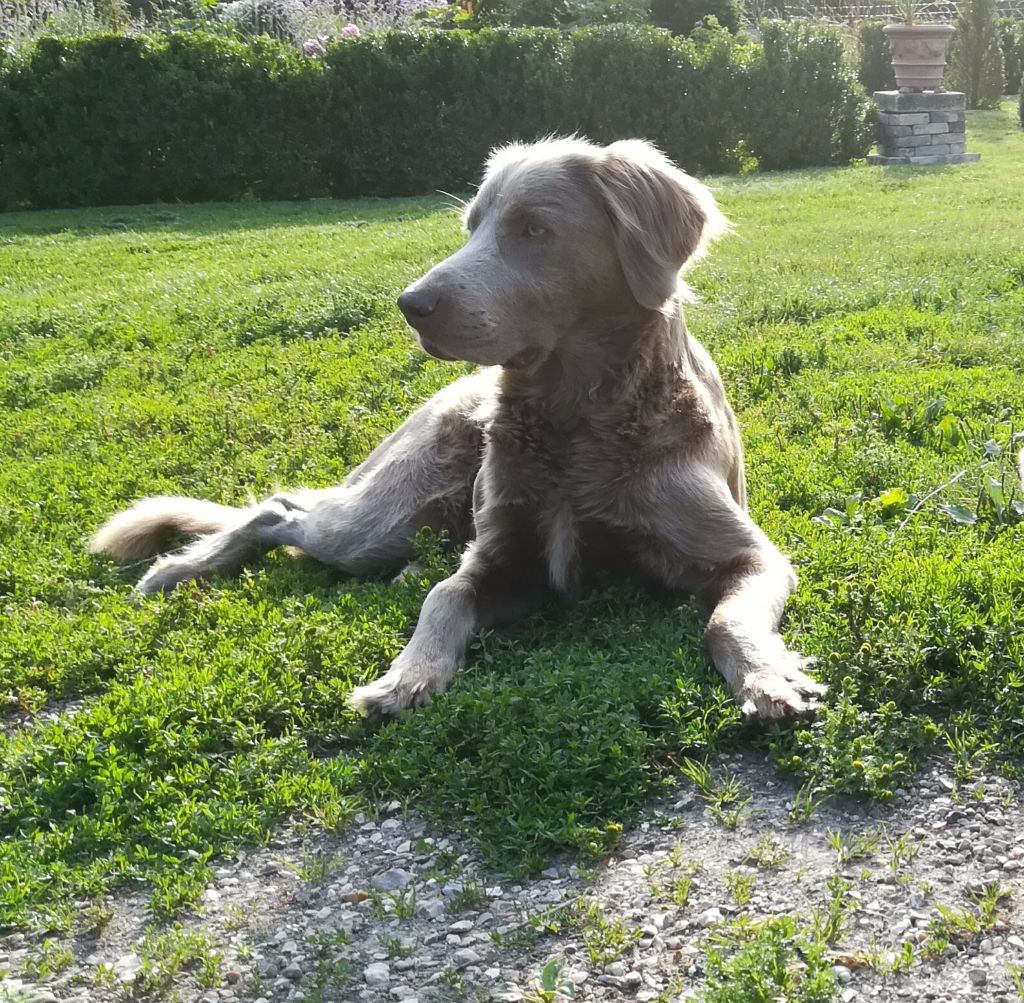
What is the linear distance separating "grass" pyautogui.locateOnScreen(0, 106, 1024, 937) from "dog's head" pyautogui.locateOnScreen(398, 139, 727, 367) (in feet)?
3.29

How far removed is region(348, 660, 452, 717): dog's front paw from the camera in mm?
3650

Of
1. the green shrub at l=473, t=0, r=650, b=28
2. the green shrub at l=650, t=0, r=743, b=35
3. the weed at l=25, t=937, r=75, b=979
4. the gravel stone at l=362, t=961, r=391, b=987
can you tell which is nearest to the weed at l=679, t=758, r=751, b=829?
the gravel stone at l=362, t=961, r=391, b=987

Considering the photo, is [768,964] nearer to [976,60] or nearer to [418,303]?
[418,303]

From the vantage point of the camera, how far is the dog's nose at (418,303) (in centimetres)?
402

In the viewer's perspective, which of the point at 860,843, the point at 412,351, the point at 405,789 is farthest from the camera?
the point at 412,351

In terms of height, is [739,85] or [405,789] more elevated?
[739,85]

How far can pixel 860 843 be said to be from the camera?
2.93 m

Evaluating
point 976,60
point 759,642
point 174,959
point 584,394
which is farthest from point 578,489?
point 976,60

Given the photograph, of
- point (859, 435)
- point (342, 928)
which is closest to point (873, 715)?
point (342, 928)

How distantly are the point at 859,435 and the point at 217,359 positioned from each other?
444cm

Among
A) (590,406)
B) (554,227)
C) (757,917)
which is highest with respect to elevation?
(554,227)

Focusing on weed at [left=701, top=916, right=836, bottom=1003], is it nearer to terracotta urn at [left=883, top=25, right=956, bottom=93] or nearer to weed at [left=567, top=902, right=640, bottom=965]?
weed at [left=567, top=902, right=640, bottom=965]

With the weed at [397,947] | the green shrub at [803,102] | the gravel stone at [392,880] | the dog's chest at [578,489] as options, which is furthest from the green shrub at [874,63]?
the weed at [397,947]

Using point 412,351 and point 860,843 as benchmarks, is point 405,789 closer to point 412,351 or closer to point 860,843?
point 860,843
